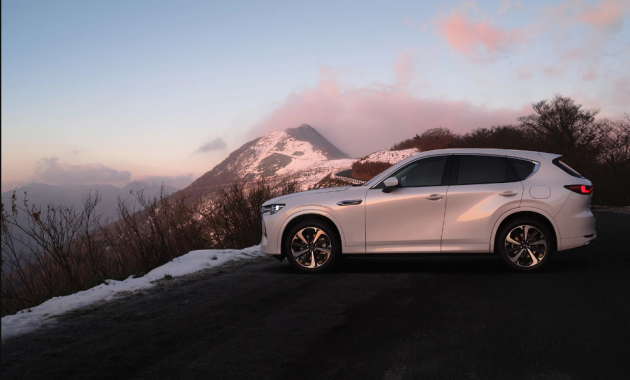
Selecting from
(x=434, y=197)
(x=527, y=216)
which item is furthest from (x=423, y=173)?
(x=527, y=216)

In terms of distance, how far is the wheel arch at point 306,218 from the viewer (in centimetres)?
873

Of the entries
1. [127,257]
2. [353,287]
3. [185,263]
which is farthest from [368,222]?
[127,257]

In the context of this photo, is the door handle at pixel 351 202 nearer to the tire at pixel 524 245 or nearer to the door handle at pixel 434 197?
the door handle at pixel 434 197

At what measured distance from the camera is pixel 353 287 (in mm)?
7508

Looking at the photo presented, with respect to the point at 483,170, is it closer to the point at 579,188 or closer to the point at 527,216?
the point at 527,216

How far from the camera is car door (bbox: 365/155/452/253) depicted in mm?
8500

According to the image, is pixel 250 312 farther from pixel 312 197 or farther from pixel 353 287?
pixel 312 197

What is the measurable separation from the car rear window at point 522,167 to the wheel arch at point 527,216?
0.52 m

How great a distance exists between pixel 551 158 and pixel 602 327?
4.01 metres

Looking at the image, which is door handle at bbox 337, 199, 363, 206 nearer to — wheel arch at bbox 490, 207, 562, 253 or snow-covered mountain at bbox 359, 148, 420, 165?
wheel arch at bbox 490, 207, 562, 253

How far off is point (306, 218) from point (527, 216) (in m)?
3.44

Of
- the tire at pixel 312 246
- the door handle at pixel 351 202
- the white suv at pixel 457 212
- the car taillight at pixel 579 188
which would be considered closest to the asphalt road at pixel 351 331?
the tire at pixel 312 246

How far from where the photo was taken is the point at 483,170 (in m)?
8.69

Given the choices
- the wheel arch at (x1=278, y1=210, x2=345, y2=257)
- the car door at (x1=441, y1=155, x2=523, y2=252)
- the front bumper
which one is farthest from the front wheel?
the front bumper
